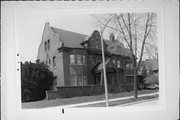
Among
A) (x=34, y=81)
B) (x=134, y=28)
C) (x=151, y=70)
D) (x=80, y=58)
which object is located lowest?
(x=34, y=81)

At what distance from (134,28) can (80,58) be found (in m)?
1.02

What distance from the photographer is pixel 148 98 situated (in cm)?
480

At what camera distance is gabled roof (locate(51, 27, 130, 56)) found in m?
4.75

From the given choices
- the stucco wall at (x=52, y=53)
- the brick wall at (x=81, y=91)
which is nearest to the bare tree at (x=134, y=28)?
the brick wall at (x=81, y=91)

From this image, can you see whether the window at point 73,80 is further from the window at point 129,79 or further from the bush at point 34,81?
the window at point 129,79

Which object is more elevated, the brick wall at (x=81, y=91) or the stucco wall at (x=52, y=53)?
the stucco wall at (x=52, y=53)

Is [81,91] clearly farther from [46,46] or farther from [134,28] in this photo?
[134,28]

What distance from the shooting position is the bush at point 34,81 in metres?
4.71

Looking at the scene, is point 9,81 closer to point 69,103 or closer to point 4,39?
point 4,39

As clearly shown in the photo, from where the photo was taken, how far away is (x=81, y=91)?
4773 mm

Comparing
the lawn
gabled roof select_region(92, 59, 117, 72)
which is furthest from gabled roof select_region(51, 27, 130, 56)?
the lawn

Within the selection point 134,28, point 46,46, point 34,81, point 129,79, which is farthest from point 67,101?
point 134,28

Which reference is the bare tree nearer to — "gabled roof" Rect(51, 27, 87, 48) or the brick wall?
"gabled roof" Rect(51, 27, 87, 48)

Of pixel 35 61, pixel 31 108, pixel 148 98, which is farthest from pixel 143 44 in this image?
pixel 31 108
